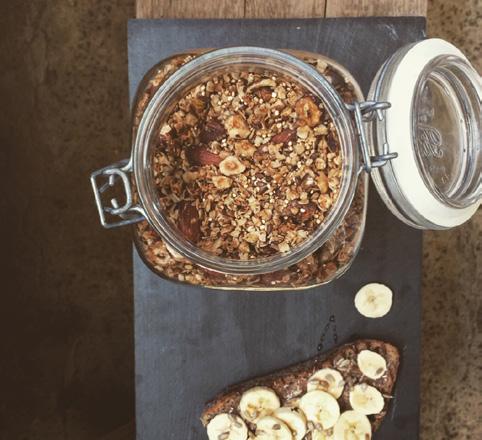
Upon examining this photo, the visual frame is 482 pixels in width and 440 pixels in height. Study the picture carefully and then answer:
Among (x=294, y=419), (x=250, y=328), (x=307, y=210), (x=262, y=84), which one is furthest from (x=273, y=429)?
(x=262, y=84)

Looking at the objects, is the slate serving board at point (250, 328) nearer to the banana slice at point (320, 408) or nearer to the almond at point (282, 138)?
the banana slice at point (320, 408)

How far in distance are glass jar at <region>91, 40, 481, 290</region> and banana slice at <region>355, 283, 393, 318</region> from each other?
0.14 metres

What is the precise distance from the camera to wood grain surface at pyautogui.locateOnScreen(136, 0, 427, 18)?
83cm

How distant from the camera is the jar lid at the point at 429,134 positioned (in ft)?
2.17

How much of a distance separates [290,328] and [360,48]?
1.20 feet

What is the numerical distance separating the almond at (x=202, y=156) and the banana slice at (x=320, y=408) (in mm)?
364

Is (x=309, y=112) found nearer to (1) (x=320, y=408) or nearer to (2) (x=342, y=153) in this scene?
(2) (x=342, y=153)

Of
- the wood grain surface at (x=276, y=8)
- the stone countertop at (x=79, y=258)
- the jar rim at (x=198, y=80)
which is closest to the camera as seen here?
the jar rim at (x=198, y=80)

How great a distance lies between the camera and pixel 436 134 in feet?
2.36

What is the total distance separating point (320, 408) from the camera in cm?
85

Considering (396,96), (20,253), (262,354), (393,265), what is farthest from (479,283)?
(20,253)

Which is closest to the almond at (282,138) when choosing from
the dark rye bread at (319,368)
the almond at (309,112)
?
the almond at (309,112)

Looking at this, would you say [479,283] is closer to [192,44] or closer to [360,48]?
[360,48]

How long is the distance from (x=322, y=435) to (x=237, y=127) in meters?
0.44
